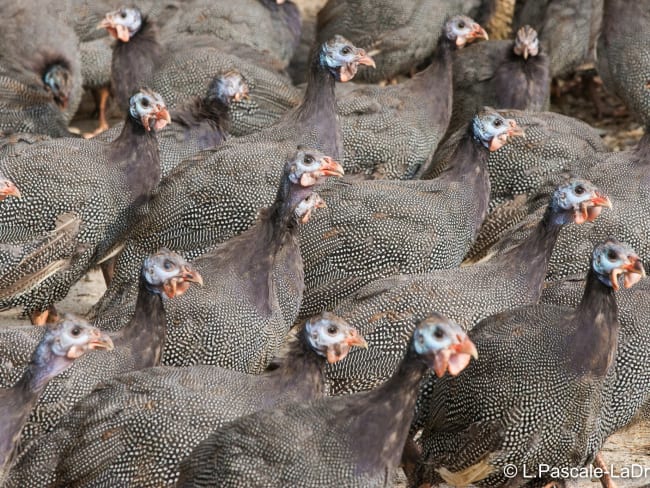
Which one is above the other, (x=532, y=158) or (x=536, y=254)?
(x=536, y=254)

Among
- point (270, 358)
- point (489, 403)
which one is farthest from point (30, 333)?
point (489, 403)

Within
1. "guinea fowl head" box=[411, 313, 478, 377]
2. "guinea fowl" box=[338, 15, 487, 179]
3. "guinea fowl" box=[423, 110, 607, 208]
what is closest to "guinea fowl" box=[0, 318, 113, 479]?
"guinea fowl head" box=[411, 313, 478, 377]

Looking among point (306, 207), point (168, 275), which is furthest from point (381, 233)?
point (168, 275)

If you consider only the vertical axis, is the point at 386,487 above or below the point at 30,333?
above

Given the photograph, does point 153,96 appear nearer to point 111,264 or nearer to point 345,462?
point 111,264

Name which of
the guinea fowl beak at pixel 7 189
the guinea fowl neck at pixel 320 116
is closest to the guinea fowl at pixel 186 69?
the guinea fowl neck at pixel 320 116

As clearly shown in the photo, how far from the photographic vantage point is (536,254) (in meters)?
6.56

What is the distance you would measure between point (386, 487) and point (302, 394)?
0.64m

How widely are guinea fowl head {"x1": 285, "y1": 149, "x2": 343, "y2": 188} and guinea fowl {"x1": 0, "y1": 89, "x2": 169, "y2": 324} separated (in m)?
1.07

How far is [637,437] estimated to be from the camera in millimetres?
6668

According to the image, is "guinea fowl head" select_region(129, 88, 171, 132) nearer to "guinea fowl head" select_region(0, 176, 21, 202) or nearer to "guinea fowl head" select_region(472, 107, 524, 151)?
"guinea fowl head" select_region(0, 176, 21, 202)

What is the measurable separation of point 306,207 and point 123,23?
8.99ft

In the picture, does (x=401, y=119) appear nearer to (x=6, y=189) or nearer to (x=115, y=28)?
(x=115, y=28)

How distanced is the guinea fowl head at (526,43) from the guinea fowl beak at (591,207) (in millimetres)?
2509
